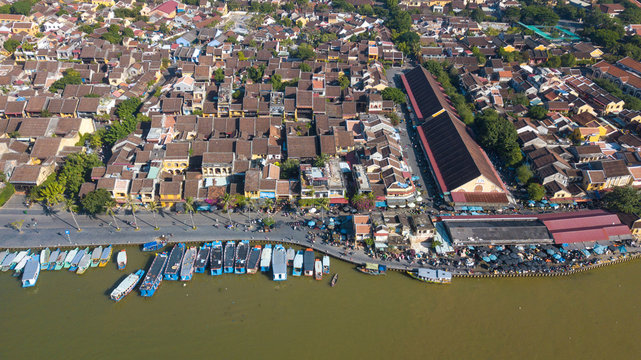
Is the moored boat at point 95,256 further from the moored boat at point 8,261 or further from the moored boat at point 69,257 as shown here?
the moored boat at point 8,261

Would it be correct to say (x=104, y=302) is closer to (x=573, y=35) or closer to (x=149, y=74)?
(x=149, y=74)

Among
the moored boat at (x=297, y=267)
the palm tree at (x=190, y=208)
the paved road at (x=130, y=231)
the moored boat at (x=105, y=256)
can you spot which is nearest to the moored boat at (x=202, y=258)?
the paved road at (x=130, y=231)

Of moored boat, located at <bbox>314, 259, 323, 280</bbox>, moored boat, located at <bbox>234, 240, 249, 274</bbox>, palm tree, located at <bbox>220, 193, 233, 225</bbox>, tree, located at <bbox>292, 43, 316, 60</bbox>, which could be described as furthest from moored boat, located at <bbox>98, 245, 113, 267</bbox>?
tree, located at <bbox>292, 43, 316, 60</bbox>

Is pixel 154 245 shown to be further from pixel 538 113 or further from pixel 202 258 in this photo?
pixel 538 113

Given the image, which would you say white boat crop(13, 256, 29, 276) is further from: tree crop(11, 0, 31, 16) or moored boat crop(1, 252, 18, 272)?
tree crop(11, 0, 31, 16)

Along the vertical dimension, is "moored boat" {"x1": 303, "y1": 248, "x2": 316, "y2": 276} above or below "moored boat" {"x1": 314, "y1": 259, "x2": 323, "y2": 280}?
above

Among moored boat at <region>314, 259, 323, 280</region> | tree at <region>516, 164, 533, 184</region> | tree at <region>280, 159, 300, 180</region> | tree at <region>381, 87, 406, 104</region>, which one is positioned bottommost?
moored boat at <region>314, 259, 323, 280</region>
